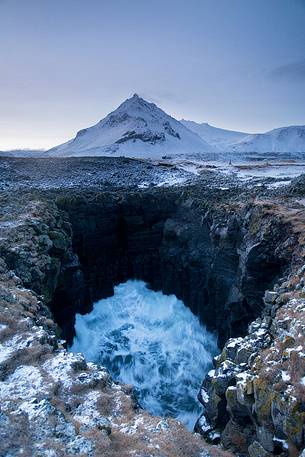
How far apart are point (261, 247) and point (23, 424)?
14031 mm

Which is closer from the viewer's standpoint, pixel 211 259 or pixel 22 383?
pixel 22 383

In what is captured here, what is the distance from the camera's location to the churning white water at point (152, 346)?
885 inches

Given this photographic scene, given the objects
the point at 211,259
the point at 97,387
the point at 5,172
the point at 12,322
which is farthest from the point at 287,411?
the point at 5,172

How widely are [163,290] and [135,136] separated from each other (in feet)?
344

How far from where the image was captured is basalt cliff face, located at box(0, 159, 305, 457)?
28.6 ft

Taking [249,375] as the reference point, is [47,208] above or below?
above

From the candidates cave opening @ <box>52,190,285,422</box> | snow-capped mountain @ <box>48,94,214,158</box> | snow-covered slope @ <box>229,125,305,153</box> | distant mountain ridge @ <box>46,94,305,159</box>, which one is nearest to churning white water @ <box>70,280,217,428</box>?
cave opening @ <box>52,190,285,422</box>

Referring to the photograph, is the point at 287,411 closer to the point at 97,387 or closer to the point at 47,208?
the point at 97,387

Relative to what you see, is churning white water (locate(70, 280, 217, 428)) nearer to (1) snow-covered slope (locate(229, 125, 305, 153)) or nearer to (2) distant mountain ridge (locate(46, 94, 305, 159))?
(2) distant mountain ridge (locate(46, 94, 305, 159))

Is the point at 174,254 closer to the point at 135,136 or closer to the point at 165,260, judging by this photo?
the point at 165,260

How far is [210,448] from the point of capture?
906 cm

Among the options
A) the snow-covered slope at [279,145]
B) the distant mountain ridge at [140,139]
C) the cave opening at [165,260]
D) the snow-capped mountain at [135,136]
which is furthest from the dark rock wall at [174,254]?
the snow-covered slope at [279,145]

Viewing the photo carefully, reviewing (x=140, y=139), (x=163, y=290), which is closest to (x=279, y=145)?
(x=140, y=139)

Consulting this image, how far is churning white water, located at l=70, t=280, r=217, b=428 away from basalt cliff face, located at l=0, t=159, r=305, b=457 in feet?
3.95
